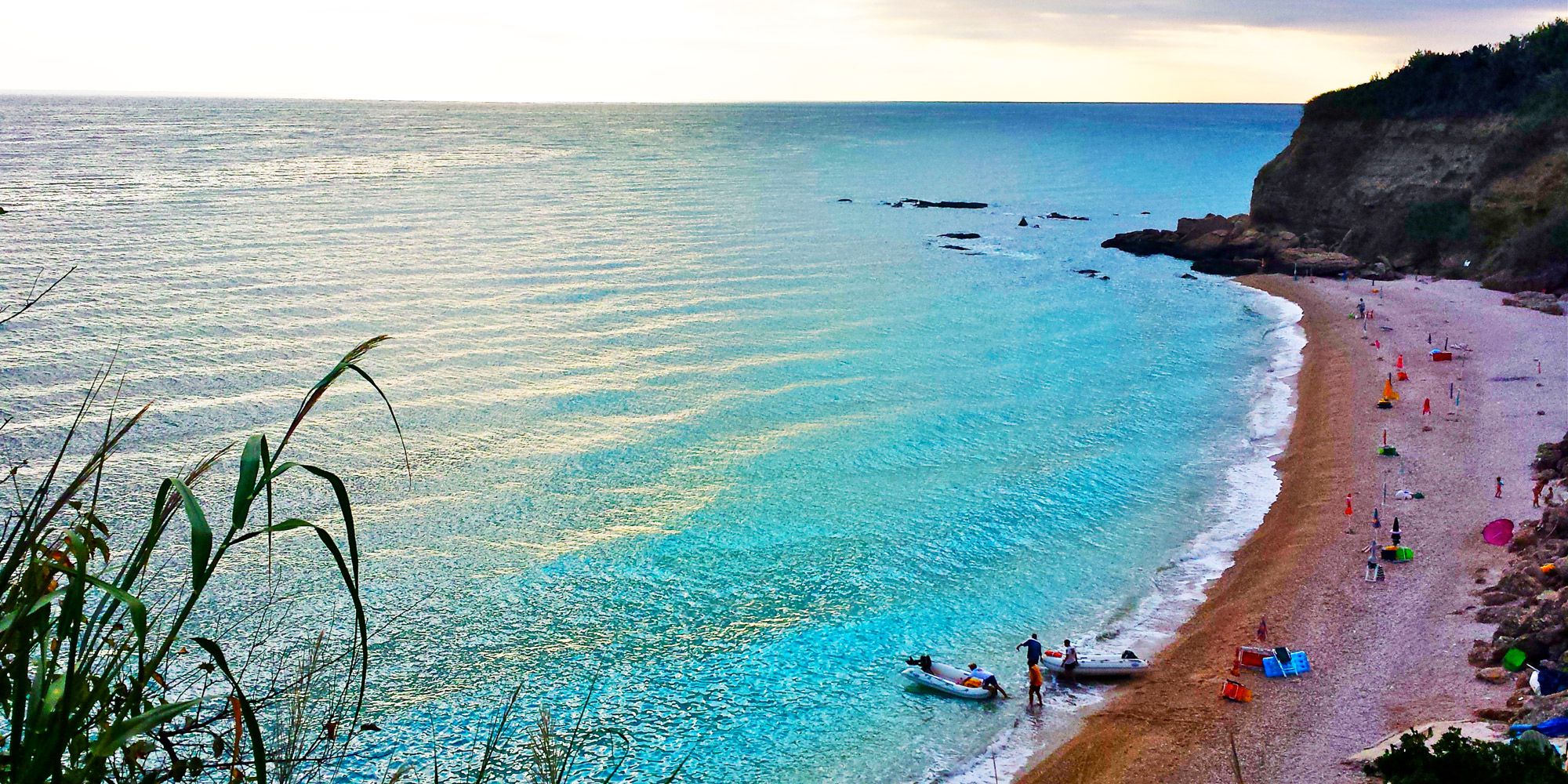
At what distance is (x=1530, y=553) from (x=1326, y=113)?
5515 cm

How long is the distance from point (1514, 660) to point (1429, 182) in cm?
5250

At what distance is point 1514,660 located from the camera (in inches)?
837

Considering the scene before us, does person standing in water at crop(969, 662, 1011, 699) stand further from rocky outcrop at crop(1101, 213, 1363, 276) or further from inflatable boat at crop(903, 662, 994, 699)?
rocky outcrop at crop(1101, 213, 1363, 276)

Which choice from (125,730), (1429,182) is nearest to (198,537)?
(125,730)

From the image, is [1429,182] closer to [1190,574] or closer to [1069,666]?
[1190,574]

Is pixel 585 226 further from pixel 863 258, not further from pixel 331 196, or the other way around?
pixel 331 196

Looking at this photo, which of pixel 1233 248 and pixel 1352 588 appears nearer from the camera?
pixel 1352 588

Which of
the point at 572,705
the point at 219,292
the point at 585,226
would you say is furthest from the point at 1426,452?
the point at 585,226

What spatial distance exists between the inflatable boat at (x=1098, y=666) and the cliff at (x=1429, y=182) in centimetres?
4456

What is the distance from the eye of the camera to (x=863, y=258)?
241ft

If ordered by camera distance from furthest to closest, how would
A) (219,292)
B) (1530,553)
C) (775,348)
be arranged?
(219,292) → (775,348) → (1530,553)

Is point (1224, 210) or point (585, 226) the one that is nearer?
point (585, 226)

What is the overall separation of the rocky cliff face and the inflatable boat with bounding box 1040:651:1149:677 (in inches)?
1760

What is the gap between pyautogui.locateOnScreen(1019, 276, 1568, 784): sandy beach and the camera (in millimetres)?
20469
